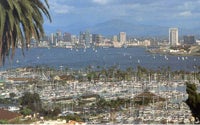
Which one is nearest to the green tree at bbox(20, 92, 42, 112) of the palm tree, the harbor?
the harbor

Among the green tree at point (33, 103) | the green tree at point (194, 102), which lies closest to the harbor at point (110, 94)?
the green tree at point (33, 103)

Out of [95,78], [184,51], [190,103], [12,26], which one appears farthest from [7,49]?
[184,51]

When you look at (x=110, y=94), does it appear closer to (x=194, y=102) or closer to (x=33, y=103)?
(x=33, y=103)

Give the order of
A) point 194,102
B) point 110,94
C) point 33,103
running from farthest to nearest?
point 110,94
point 33,103
point 194,102

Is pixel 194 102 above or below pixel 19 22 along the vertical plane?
below

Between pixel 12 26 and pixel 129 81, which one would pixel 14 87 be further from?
pixel 12 26

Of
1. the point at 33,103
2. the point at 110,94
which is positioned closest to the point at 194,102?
the point at 33,103

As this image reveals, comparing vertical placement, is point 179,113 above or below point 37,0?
below

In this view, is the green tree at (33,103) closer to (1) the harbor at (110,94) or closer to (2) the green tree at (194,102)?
(1) the harbor at (110,94)
